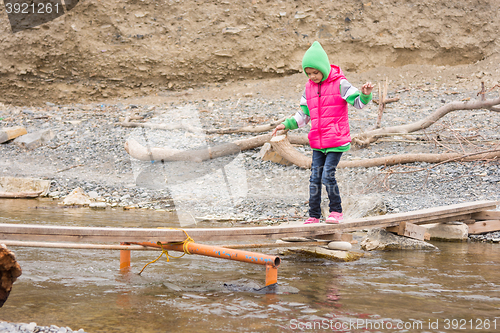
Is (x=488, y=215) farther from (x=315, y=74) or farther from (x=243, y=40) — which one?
(x=243, y=40)

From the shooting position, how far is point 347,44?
1516cm

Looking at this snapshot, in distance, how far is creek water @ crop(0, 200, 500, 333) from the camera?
8.93 feet

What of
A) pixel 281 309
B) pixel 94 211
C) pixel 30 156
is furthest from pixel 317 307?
pixel 30 156

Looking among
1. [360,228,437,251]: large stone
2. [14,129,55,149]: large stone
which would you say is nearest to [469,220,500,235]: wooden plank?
[360,228,437,251]: large stone

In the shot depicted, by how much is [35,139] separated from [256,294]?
359 inches

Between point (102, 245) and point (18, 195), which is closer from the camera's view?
point (102, 245)

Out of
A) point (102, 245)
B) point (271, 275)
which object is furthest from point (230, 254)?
point (102, 245)

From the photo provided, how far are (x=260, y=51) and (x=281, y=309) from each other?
13165 mm

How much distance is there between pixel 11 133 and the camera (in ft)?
35.7

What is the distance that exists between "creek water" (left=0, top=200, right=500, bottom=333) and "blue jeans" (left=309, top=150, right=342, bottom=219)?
23.0 inches

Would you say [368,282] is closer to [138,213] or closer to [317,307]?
[317,307]

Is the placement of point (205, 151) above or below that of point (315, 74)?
below

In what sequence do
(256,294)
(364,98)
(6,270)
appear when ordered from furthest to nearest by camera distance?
1. (364,98)
2. (256,294)
3. (6,270)

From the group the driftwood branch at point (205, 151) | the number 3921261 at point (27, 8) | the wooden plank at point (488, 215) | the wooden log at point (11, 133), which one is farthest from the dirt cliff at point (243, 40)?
the wooden plank at point (488, 215)
